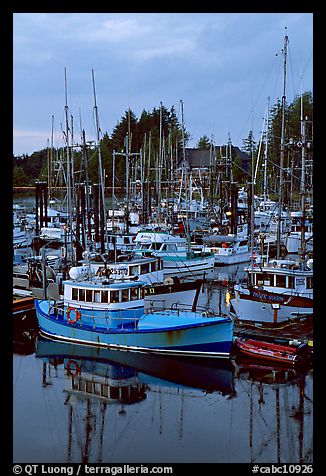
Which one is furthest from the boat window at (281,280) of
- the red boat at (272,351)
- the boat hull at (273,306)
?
the red boat at (272,351)

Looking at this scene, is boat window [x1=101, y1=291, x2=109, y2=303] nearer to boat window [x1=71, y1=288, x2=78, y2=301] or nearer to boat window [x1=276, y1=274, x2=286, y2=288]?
boat window [x1=71, y1=288, x2=78, y2=301]

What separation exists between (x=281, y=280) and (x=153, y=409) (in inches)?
414

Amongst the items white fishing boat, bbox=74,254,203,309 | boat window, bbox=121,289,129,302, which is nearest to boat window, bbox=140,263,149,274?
white fishing boat, bbox=74,254,203,309

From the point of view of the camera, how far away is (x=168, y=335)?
21062 mm

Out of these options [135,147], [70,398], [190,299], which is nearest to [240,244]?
[190,299]

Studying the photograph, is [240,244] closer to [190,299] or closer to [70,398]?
[190,299]

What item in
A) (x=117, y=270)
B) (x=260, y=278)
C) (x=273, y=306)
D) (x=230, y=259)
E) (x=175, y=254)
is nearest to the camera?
(x=273, y=306)

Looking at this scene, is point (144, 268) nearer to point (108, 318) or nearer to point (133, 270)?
point (133, 270)

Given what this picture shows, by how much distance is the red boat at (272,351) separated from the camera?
1991cm

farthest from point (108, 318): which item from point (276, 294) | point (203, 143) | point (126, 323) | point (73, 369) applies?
point (203, 143)

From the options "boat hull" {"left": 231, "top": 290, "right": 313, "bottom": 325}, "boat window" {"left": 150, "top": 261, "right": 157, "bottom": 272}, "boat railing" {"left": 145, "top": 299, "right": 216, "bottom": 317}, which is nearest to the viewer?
"boat hull" {"left": 231, "top": 290, "right": 313, "bottom": 325}

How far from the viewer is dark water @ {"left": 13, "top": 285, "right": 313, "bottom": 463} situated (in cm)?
1405

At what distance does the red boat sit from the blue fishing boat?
2.33 ft

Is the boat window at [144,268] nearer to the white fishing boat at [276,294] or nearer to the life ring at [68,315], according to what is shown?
the white fishing boat at [276,294]
